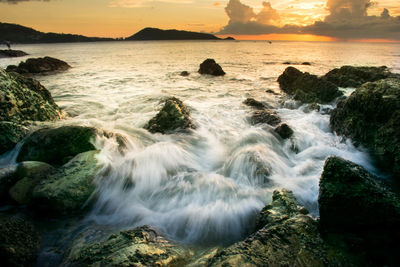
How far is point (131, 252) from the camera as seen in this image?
7.96 feet

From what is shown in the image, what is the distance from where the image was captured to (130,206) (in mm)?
4156

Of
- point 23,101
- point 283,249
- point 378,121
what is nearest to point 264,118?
point 378,121

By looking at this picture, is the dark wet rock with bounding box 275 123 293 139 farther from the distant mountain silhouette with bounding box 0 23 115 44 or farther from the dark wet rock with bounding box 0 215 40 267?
the distant mountain silhouette with bounding box 0 23 115 44

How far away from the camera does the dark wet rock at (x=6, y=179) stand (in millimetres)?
3875

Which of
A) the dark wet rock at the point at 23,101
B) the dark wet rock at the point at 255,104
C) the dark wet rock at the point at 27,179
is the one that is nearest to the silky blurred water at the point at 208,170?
the dark wet rock at the point at 255,104

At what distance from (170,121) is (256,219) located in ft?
15.2

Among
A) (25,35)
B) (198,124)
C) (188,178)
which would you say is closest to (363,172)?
(188,178)

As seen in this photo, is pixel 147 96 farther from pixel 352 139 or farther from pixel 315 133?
pixel 352 139

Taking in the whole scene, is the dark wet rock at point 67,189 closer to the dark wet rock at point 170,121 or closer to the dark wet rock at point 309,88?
the dark wet rock at point 170,121

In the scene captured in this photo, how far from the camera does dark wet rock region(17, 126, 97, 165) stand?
194 inches

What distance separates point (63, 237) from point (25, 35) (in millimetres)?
223718

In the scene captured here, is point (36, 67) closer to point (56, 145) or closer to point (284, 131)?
point (56, 145)

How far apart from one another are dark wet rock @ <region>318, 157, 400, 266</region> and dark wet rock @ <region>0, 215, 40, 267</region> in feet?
12.1

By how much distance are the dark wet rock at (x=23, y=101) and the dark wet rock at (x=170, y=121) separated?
11.4 feet
